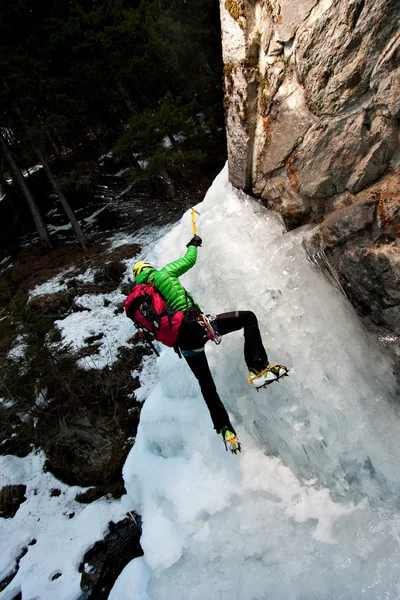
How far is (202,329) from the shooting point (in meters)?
3.08

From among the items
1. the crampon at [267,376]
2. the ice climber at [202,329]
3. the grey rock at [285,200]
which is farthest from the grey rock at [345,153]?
the crampon at [267,376]

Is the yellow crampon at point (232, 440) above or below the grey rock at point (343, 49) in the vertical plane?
below

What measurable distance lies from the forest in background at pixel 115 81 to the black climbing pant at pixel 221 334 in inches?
408

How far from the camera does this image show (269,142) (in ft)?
12.8

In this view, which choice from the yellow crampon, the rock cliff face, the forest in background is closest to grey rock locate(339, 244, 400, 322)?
the rock cliff face

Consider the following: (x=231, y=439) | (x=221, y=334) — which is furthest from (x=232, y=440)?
(x=221, y=334)

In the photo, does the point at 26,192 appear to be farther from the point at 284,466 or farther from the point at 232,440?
the point at 284,466

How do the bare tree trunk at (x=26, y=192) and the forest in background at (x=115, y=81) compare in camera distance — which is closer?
the forest in background at (x=115, y=81)

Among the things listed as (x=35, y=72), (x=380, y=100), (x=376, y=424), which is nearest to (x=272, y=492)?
(x=376, y=424)

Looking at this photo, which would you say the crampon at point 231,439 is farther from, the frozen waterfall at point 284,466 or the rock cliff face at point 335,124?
the rock cliff face at point 335,124

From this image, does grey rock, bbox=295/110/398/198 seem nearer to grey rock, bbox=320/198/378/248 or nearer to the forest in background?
grey rock, bbox=320/198/378/248

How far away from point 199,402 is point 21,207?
17848mm

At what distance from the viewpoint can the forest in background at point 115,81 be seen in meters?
11.8

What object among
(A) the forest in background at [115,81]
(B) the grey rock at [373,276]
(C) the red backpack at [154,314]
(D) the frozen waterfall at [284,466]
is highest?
(A) the forest in background at [115,81]
